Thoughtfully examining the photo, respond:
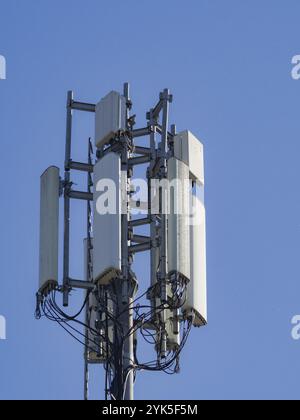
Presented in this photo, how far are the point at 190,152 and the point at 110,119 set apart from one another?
2.13 m

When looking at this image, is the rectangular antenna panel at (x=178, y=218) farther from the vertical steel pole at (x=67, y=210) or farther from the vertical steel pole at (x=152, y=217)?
the vertical steel pole at (x=67, y=210)

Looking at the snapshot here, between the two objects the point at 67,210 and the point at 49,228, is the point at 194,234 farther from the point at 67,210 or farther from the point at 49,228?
the point at 49,228

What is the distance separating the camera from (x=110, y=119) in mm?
64688

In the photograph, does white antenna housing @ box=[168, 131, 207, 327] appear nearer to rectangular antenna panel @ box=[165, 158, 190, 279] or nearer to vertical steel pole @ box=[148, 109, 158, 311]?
rectangular antenna panel @ box=[165, 158, 190, 279]

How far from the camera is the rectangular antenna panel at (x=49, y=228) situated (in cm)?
6394

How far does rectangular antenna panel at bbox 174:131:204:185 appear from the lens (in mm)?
65438

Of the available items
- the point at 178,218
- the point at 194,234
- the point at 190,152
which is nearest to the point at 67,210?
the point at 178,218

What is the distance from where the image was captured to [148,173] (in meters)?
65.1

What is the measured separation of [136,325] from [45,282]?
2.23 meters

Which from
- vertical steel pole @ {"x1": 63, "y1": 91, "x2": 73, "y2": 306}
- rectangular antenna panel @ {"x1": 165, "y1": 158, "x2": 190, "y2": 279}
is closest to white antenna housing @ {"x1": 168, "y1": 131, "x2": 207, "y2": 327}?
rectangular antenna panel @ {"x1": 165, "y1": 158, "x2": 190, "y2": 279}

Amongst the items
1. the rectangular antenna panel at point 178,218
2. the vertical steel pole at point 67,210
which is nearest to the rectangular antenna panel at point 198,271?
the rectangular antenna panel at point 178,218
